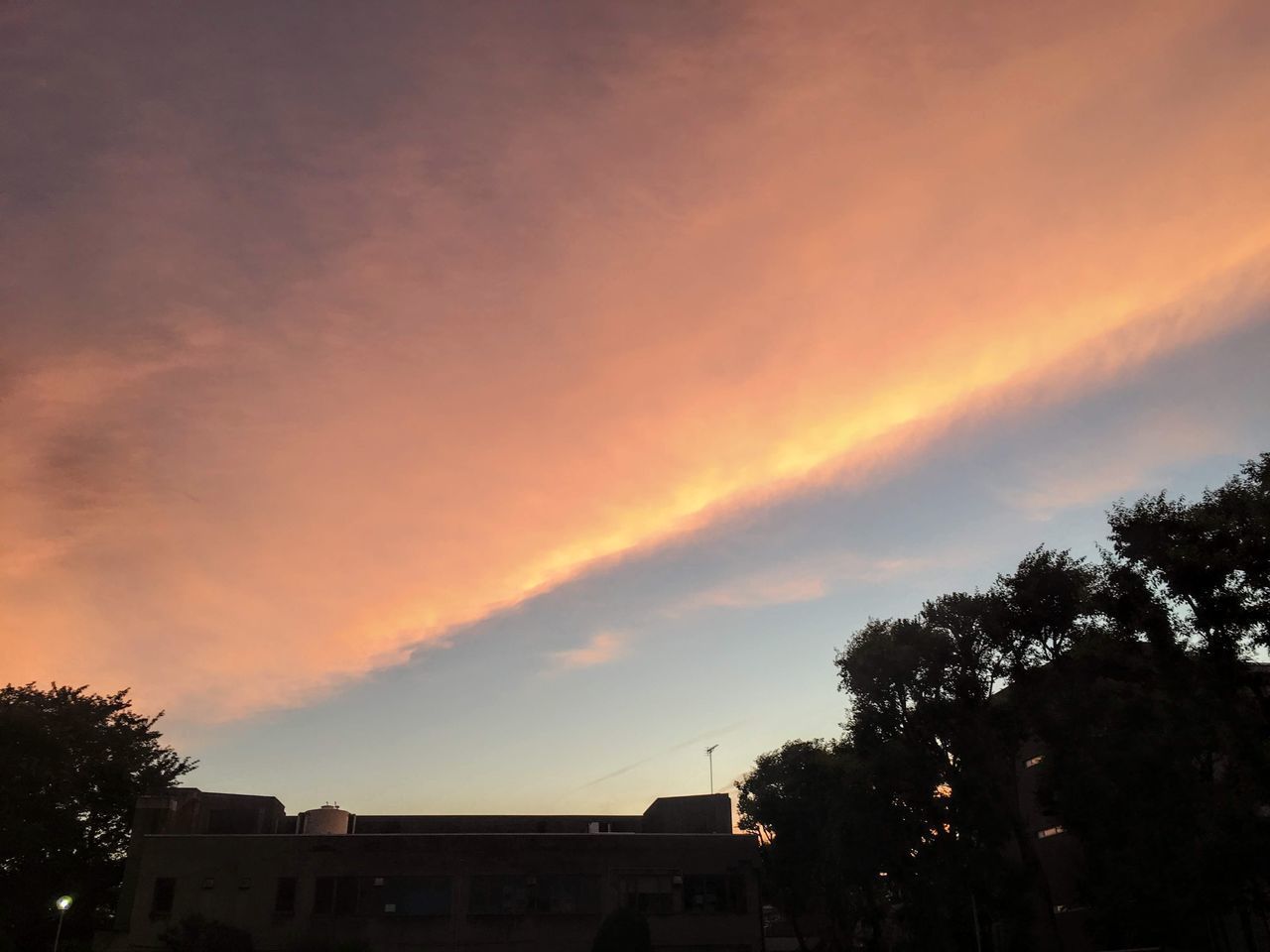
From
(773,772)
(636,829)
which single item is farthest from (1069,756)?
(636,829)

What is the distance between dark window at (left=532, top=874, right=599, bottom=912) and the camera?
49.9 metres

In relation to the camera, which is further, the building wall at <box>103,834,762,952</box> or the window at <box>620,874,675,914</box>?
the window at <box>620,874,675,914</box>

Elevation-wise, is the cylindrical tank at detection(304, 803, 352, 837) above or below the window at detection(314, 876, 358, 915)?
above

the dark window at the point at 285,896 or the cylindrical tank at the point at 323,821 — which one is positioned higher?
the cylindrical tank at the point at 323,821

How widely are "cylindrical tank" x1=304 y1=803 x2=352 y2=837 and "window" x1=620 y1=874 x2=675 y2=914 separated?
20.7 m

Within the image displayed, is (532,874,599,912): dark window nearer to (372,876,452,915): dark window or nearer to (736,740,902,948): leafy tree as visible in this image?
(372,876,452,915): dark window

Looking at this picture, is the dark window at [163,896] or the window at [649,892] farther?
the window at [649,892]

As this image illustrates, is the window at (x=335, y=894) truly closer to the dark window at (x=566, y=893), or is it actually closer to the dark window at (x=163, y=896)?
the dark window at (x=163, y=896)

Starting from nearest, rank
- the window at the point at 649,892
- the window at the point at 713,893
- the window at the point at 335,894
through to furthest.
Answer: the window at the point at 335,894, the window at the point at 649,892, the window at the point at 713,893

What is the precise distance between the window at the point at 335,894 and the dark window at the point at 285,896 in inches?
45.1

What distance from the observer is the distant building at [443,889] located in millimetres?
48562

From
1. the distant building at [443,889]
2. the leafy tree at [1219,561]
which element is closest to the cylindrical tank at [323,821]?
the distant building at [443,889]

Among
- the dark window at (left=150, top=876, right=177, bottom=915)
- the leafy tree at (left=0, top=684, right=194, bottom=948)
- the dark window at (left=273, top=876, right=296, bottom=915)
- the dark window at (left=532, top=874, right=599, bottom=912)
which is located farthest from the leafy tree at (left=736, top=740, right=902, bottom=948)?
the leafy tree at (left=0, top=684, right=194, bottom=948)

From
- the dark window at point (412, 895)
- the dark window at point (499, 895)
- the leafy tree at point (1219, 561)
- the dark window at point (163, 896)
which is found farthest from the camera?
the dark window at point (499, 895)
